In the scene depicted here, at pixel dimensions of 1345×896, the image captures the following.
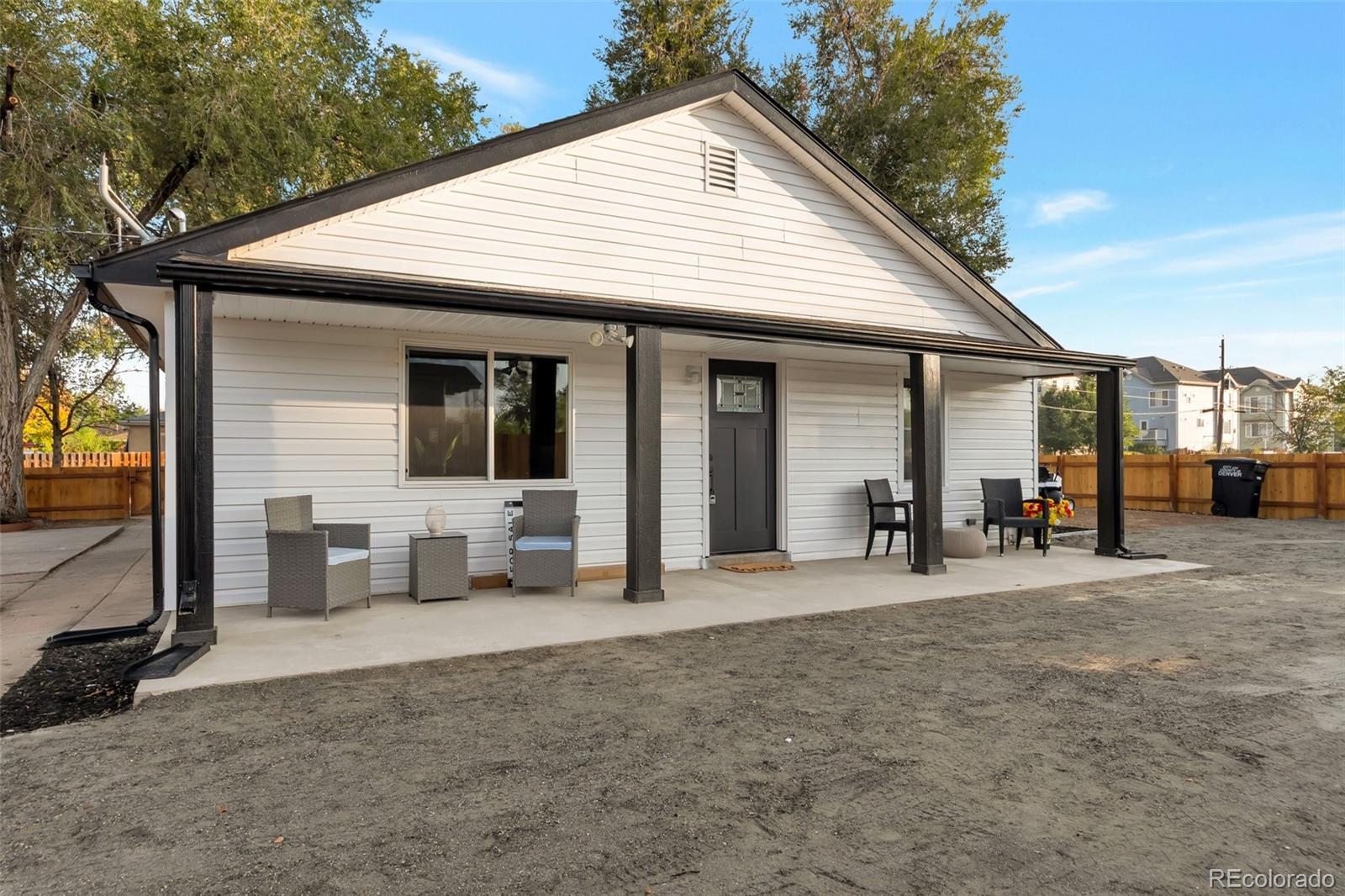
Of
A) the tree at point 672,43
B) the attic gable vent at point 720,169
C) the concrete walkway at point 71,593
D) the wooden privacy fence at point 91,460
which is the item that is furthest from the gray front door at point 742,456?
the wooden privacy fence at point 91,460

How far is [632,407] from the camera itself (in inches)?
238

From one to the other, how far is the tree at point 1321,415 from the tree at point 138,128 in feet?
125

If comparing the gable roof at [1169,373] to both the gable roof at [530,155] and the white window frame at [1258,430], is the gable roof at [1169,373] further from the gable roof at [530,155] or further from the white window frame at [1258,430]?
the gable roof at [530,155]

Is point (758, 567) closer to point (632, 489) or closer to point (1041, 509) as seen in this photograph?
point (632, 489)

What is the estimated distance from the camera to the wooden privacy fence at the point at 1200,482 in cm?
1352

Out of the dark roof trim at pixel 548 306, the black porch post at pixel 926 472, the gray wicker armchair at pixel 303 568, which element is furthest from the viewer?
the black porch post at pixel 926 472

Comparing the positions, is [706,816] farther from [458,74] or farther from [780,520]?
[458,74]

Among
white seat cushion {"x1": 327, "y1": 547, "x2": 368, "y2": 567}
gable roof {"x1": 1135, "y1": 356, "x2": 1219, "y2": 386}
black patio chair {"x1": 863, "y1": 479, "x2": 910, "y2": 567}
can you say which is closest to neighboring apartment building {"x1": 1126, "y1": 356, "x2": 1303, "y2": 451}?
gable roof {"x1": 1135, "y1": 356, "x2": 1219, "y2": 386}

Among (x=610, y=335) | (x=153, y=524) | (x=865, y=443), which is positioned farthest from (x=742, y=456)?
(x=153, y=524)

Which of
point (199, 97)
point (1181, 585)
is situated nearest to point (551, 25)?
point (199, 97)

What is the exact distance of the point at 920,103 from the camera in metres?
17.5

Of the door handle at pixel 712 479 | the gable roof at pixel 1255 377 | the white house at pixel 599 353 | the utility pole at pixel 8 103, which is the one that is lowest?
the door handle at pixel 712 479

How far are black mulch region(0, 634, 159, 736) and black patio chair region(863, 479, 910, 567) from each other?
6.81m

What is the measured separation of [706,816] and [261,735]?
205cm
